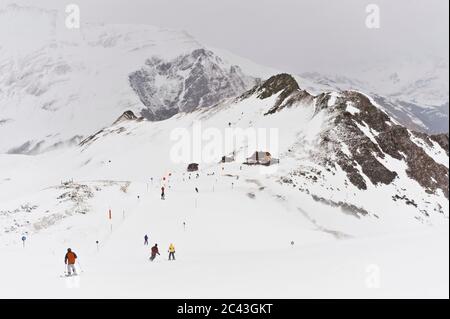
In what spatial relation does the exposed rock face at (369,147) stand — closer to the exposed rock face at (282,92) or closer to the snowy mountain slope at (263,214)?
the snowy mountain slope at (263,214)

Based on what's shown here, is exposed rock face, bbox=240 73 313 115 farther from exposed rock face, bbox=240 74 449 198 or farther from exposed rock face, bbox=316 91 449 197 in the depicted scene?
exposed rock face, bbox=316 91 449 197

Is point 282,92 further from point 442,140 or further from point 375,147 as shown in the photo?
point 375,147

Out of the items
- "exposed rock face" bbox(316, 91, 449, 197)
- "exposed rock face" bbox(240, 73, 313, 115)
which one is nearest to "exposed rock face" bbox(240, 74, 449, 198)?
"exposed rock face" bbox(316, 91, 449, 197)

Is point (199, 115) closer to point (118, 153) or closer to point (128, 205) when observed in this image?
point (118, 153)

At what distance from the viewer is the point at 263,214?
148 feet

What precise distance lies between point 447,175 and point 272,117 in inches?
1295

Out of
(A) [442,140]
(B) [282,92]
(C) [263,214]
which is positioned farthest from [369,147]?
(B) [282,92]

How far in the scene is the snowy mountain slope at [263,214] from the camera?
1667 centimetres

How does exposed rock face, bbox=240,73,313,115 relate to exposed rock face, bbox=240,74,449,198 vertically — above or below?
above

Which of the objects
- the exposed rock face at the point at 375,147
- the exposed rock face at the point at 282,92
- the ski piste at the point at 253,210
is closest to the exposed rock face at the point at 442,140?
the ski piste at the point at 253,210

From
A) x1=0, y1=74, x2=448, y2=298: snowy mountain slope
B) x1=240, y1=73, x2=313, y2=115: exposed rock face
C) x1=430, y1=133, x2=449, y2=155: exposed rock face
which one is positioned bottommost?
x1=0, y1=74, x2=448, y2=298: snowy mountain slope

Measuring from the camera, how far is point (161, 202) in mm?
44938

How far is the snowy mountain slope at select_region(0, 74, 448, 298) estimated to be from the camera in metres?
16.7

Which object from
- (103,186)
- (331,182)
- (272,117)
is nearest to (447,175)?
(331,182)
